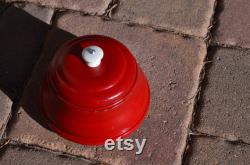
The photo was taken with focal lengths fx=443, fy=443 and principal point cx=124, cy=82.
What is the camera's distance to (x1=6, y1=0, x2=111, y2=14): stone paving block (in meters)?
2.58

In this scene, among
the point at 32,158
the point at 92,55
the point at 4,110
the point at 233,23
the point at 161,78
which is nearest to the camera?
the point at 92,55

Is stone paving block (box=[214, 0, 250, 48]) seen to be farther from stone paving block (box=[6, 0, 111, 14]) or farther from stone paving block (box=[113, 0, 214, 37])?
stone paving block (box=[6, 0, 111, 14])

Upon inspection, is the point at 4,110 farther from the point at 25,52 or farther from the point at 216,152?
the point at 216,152

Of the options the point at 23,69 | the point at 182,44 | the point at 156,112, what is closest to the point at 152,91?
the point at 156,112

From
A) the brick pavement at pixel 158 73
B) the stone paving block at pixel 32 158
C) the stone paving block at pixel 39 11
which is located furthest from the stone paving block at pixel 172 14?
the stone paving block at pixel 32 158

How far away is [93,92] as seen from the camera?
1.89 m

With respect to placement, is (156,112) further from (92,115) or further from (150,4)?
(150,4)

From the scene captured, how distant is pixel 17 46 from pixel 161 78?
2.67 ft

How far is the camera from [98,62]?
186cm

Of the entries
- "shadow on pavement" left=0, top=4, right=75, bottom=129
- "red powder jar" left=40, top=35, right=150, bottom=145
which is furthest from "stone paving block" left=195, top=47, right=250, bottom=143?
"shadow on pavement" left=0, top=4, right=75, bottom=129

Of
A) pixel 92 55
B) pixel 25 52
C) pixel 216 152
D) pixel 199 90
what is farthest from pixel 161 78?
pixel 25 52

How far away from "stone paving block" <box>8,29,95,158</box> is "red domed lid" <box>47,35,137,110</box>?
297 millimetres

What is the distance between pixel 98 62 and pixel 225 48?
2.96ft

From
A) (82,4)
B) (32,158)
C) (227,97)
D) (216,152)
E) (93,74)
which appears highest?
(82,4)
